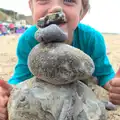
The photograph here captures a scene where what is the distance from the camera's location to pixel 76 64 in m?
1.11

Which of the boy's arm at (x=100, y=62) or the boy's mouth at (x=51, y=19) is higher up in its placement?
the boy's mouth at (x=51, y=19)

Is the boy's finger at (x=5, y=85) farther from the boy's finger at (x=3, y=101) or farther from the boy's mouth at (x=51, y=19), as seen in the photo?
the boy's mouth at (x=51, y=19)

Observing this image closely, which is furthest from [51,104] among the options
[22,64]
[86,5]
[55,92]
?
[22,64]

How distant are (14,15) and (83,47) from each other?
66.9 ft

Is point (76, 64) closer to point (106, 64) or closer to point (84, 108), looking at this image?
point (84, 108)

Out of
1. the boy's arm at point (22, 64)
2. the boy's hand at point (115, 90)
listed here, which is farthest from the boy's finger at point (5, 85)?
the boy's arm at point (22, 64)

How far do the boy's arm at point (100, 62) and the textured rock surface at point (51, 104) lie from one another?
881 mm

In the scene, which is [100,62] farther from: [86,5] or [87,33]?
[86,5]

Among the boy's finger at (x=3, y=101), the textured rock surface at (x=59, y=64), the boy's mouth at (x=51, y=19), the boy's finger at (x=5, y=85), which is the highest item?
the boy's mouth at (x=51, y=19)

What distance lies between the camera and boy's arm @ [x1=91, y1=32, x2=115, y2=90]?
2.02 m

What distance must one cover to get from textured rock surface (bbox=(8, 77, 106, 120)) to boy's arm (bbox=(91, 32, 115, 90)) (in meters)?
Result: 0.88

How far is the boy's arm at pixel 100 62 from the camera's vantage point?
202cm

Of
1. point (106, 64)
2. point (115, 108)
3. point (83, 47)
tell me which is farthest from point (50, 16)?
point (106, 64)

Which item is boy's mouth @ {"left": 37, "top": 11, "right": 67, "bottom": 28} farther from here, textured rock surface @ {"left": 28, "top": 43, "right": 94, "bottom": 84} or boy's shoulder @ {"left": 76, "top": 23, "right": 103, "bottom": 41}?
boy's shoulder @ {"left": 76, "top": 23, "right": 103, "bottom": 41}
